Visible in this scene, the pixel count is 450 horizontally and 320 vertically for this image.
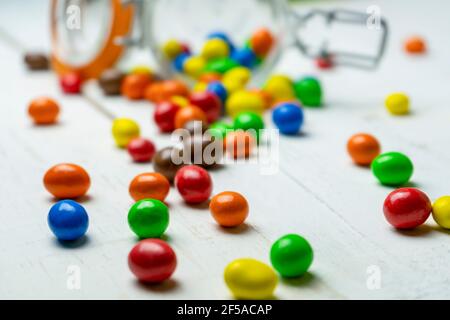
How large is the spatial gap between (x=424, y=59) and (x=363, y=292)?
1383 mm

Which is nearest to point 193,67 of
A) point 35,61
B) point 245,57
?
point 245,57

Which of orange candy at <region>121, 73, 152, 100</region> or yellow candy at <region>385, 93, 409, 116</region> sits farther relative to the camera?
orange candy at <region>121, 73, 152, 100</region>

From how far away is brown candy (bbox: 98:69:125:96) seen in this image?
6.39 feet

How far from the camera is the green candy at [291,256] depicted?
1.03 meters

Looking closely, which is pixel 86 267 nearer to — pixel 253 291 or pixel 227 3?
pixel 253 291

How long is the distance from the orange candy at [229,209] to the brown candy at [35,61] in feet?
3.88

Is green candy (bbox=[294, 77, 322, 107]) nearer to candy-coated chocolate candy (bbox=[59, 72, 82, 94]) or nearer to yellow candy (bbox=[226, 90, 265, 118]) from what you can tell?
yellow candy (bbox=[226, 90, 265, 118])

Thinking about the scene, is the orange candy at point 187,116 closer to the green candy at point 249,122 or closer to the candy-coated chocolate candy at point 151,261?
the green candy at point 249,122

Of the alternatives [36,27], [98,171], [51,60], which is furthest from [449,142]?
[36,27]

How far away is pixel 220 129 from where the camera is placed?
1.60 meters

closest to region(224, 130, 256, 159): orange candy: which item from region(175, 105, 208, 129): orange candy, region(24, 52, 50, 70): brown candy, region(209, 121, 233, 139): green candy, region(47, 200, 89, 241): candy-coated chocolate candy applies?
region(209, 121, 233, 139): green candy

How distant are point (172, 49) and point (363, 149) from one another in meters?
0.78

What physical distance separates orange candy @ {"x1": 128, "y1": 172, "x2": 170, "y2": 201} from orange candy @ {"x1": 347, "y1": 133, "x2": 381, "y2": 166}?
40 centimetres

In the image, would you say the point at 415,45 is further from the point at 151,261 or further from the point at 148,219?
the point at 151,261
